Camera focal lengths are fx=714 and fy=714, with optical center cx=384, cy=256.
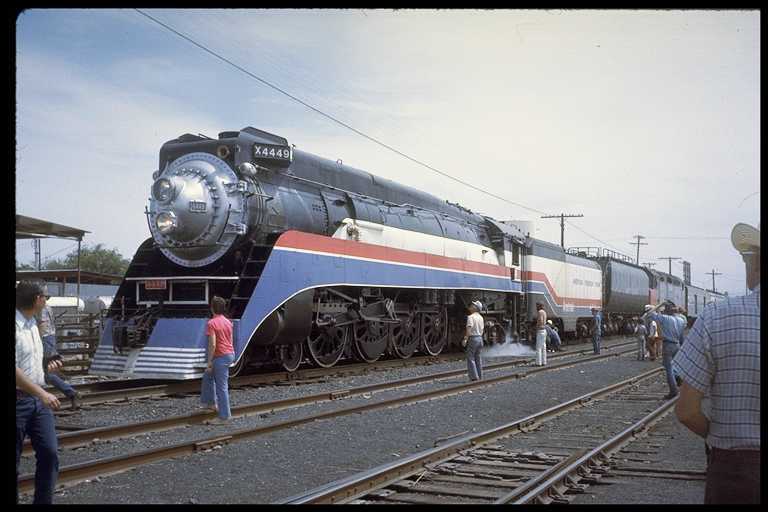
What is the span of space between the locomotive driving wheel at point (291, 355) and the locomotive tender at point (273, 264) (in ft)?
0.08

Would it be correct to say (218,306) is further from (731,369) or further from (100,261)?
(100,261)

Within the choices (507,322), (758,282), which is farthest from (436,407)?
(507,322)

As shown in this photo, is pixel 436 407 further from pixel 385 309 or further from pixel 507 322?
pixel 507 322

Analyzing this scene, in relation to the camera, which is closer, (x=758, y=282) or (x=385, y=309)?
(x=758, y=282)

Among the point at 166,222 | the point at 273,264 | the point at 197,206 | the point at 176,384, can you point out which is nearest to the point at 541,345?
the point at 273,264

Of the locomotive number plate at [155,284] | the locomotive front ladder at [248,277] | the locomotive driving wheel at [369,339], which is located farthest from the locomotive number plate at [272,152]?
the locomotive driving wheel at [369,339]

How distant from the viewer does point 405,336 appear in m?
17.2

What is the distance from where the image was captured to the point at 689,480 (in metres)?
6.55

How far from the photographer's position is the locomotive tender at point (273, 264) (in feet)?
37.8

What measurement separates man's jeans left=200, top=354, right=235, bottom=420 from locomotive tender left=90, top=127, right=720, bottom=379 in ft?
2.67

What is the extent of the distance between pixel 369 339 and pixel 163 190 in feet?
18.7

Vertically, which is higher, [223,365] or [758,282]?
[758,282]
